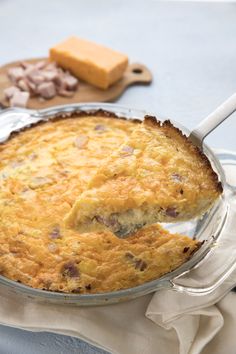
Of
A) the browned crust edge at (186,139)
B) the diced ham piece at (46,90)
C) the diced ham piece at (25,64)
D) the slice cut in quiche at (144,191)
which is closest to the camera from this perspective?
the slice cut in quiche at (144,191)

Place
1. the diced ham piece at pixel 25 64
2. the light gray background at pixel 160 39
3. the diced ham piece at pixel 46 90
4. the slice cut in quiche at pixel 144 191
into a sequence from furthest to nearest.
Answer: the diced ham piece at pixel 25 64
the light gray background at pixel 160 39
the diced ham piece at pixel 46 90
the slice cut in quiche at pixel 144 191

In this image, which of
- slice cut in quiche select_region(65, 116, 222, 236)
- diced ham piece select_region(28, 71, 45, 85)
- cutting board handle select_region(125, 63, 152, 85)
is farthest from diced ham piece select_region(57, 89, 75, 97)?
slice cut in quiche select_region(65, 116, 222, 236)

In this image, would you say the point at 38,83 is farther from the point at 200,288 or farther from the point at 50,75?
the point at 200,288

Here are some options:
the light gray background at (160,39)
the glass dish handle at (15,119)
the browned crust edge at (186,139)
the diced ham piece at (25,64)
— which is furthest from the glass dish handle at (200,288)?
the diced ham piece at (25,64)

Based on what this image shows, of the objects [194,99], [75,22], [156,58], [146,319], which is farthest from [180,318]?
[75,22]

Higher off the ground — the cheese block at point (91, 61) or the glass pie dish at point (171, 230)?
the glass pie dish at point (171, 230)

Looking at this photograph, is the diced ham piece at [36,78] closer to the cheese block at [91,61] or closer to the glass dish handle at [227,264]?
the cheese block at [91,61]

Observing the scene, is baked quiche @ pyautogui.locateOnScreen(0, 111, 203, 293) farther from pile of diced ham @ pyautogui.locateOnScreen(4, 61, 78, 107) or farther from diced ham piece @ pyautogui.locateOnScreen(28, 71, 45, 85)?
diced ham piece @ pyautogui.locateOnScreen(28, 71, 45, 85)
